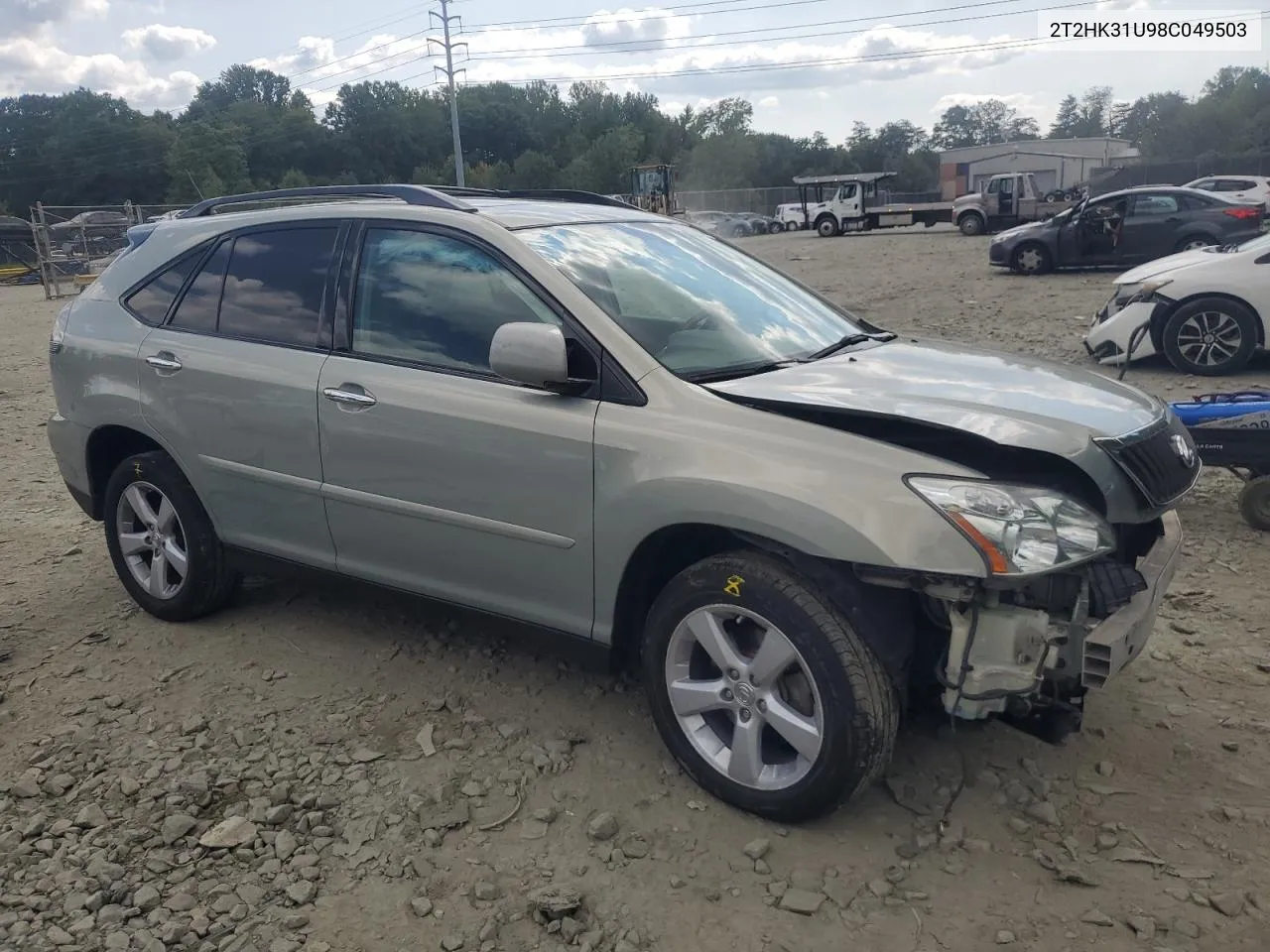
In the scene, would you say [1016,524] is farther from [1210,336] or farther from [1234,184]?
[1234,184]

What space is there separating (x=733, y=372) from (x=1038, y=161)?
201 ft

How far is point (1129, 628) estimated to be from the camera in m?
2.66

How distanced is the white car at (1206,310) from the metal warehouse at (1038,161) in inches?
1907

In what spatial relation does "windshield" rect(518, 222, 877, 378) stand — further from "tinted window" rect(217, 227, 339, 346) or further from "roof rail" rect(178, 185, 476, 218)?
"tinted window" rect(217, 227, 339, 346)

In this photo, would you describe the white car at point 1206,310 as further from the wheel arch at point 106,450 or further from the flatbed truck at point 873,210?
the flatbed truck at point 873,210

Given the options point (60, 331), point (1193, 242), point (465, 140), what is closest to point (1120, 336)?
point (60, 331)

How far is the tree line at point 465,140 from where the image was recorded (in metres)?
72.4

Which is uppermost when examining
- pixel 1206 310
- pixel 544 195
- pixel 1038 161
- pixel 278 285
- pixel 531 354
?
pixel 1038 161

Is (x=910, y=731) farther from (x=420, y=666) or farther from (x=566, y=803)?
(x=420, y=666)

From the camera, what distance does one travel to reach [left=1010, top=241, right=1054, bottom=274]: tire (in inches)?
695

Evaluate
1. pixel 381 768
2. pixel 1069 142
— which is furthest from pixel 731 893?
pixel 1069 142

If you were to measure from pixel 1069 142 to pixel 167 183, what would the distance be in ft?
204

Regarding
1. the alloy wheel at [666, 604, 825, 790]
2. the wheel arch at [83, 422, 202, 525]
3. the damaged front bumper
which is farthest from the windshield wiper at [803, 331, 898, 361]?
the wheel arch at [83, 422, 202, 525]

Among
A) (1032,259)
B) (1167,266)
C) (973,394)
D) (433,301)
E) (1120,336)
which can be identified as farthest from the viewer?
(1032,259)
